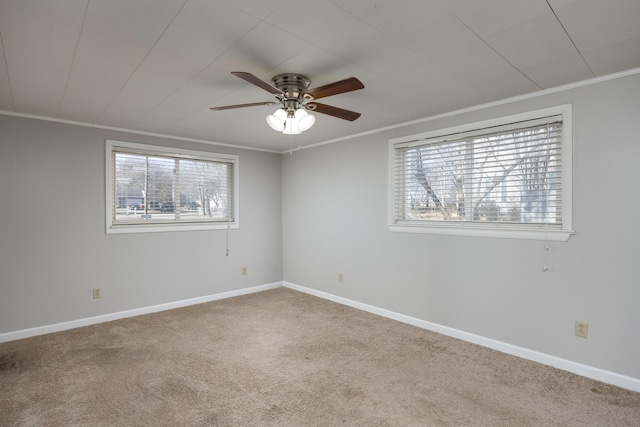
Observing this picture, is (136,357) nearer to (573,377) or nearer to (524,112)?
(573,377)

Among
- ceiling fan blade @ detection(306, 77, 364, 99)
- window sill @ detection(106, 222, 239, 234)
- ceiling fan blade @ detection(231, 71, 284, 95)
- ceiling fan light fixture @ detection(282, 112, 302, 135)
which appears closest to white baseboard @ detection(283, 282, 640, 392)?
window sill @ detection(106, 222, 239, 234)

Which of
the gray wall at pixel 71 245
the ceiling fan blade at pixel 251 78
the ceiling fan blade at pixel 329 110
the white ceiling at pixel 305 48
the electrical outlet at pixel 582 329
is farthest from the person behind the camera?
the gray wall at pixel 71 245

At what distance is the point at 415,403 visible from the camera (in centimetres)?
223

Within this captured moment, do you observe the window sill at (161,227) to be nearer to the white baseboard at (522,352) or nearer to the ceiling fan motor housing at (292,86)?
the white baseboard at (522,352)

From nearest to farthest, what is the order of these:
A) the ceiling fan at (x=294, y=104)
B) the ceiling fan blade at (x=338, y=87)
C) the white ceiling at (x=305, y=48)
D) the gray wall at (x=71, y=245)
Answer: the white ceiling at (x=305, y=48) < the ceiling fan blade at (x=338, y=87) < the ceiling fan at (x=294, y=104) < the gray wall at (x=71, y=245)

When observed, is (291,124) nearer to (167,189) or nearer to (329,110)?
(329,110)

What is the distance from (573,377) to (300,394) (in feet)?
6.79

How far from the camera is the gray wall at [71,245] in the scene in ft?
10.9

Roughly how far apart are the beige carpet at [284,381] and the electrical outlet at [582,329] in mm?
327

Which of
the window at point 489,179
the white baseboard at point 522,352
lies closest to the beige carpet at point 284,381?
the white baseboard at point 522,352

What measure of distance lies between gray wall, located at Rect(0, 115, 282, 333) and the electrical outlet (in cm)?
406

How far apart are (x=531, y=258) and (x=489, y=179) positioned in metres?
0.78

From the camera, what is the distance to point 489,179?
3121 mm

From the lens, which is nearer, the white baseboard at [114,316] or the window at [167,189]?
the white baseboard at [114,316]
